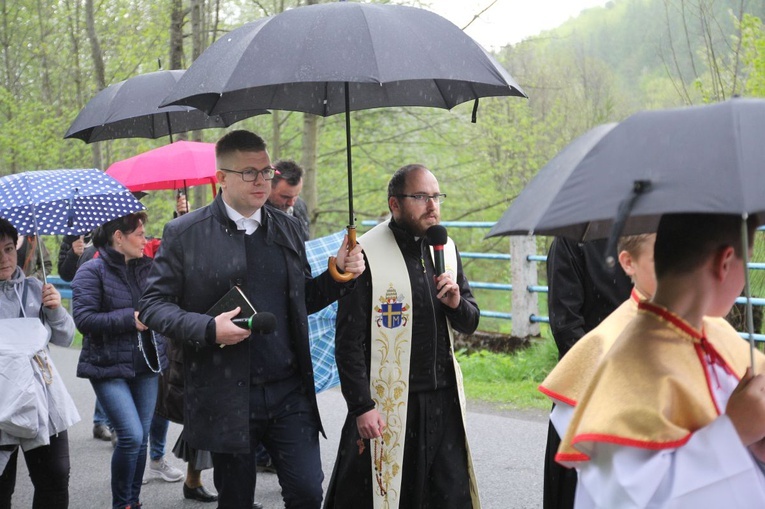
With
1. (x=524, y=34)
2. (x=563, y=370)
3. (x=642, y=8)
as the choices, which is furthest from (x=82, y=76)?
(x=642, y=8)

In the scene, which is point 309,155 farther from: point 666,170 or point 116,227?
point 666,170

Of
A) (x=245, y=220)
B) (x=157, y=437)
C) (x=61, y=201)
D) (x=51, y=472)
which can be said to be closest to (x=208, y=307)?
(x=245, y=220)

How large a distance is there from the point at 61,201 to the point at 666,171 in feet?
14.1

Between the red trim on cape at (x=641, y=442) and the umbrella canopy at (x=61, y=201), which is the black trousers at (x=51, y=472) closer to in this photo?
the umbrella canopy at (x=61, y=201)

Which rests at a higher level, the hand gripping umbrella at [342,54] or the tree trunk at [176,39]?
the tree trunk at [176,39]

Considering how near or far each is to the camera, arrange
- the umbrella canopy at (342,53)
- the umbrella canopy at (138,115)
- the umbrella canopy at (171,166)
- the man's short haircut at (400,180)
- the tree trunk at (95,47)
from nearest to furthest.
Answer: the umbrella canopy at (342,53)
the man's short haircut at (400,180)
the umbrella canopy at (138,115)
the umbrella canopy at (171,166)
the tree trunk at (95,47)

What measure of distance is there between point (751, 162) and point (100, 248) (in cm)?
526

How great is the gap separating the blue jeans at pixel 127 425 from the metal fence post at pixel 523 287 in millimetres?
5605

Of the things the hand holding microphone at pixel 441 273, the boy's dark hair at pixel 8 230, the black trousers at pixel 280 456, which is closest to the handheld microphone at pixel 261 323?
the black trousers at pixel 280 456

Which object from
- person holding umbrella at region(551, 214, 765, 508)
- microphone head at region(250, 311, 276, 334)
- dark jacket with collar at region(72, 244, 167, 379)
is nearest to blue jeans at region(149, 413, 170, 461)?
dark jacket with collar at region(72, 244, 167, 379)

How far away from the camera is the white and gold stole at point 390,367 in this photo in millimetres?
4848

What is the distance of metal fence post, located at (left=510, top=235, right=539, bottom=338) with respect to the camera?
11.1m

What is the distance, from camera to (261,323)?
167 inches

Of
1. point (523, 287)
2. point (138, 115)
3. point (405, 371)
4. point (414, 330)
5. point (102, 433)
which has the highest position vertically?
point (138, 115)
